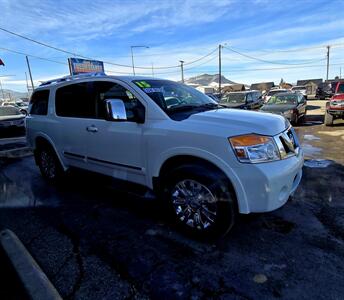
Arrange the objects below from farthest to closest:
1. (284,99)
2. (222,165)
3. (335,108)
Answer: (284,99), (335,108), (222,165)

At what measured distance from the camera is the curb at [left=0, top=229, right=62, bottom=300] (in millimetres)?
2262

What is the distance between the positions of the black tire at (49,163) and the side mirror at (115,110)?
2.40 metres

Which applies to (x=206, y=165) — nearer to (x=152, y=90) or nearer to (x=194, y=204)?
(x=194, y=204)

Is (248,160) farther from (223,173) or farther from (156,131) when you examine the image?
(156,131)

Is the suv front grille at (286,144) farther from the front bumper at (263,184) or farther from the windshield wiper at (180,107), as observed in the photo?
the windshield wiper at (180,107)

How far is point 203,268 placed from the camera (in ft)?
8.36

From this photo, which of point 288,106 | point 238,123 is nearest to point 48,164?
point 238,123

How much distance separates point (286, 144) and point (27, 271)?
2.98 m

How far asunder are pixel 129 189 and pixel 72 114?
1683 millimetres

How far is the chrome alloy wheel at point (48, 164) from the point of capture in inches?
201

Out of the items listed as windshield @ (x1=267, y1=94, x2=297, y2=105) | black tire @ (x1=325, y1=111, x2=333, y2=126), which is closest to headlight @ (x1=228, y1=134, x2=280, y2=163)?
black tire @ (x1=325, y1=111, x2=333, y2=126)

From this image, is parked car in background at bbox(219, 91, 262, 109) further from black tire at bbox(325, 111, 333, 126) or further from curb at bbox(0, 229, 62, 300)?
curb at bbox(0, 229, 62, 300)

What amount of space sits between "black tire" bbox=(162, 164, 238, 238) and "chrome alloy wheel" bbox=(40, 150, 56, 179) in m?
2.98

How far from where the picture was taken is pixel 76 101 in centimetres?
422
